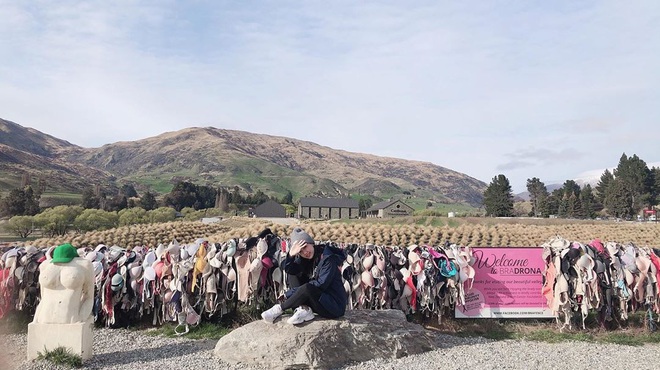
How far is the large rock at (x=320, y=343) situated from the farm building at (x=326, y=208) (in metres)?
95.3

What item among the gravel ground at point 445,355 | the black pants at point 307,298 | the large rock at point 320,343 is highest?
the black pants at point 307,298

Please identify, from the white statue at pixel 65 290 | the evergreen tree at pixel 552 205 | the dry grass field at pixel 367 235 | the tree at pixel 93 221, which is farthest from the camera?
the evergreen tree at pixel 552 205

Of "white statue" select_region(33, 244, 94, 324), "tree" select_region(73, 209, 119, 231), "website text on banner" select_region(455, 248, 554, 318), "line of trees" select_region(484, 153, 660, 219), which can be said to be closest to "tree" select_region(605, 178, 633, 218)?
"line of trees" select_region(484, 153, 660, 219)

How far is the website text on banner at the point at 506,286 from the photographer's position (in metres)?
9.79

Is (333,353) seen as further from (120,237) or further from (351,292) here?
(120,237)

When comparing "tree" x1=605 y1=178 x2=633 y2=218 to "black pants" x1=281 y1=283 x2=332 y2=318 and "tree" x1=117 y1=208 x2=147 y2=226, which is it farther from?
"black pants" x1=281 y1=283 x2=332 y2=318

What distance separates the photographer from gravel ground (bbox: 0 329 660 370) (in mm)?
7246

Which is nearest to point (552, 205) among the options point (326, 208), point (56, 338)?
point (326, 208)

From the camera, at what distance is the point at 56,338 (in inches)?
289

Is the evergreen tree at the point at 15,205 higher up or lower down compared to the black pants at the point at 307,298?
higher up

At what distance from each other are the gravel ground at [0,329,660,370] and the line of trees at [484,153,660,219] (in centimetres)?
8398

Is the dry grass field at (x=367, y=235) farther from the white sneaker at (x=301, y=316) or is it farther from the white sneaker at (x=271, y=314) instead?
the white sneaker at (x=301, y=316)

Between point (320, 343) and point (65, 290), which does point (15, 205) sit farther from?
point (320, 343)

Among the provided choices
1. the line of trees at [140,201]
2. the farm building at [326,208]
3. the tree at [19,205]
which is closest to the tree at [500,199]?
the farm building at [326,208]
